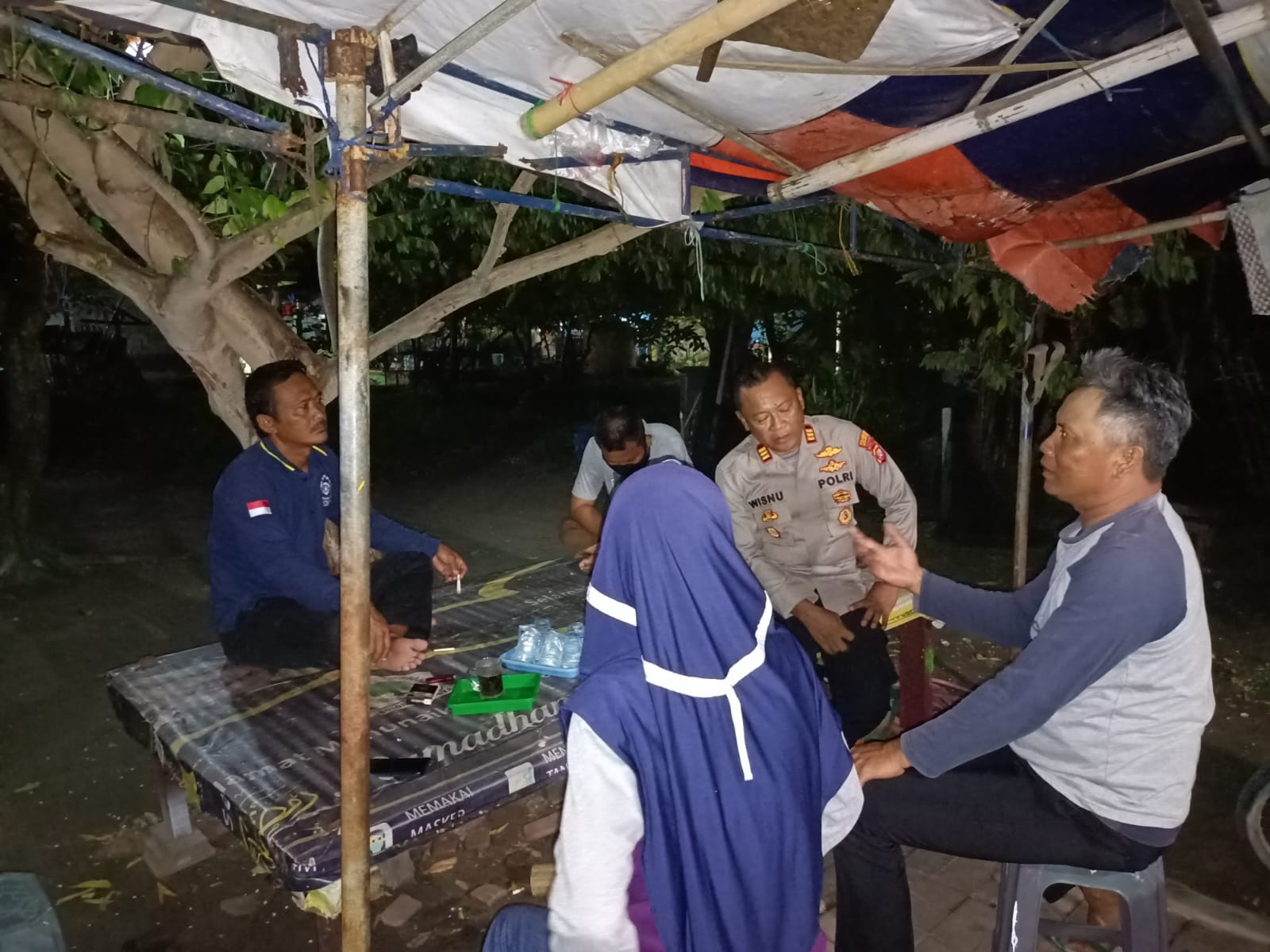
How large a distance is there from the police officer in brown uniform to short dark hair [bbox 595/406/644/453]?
0.71 metres

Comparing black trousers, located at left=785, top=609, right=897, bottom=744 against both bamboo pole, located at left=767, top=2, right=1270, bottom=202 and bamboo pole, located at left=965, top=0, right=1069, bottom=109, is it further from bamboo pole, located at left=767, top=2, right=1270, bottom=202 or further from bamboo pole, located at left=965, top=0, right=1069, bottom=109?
bamboo pole, located at left=965, top=0, right=1069, bottom=109

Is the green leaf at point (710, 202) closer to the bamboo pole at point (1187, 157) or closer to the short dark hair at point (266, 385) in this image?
the bamboo pole at point (1187, 157)

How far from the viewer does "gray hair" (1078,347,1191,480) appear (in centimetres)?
204

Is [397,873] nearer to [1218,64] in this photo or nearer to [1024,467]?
[1218,64]

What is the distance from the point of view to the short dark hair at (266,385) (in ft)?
11.0

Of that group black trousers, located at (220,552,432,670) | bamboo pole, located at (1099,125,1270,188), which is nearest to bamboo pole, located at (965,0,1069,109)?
bamboo pole, located at (1099,125,1270,188)

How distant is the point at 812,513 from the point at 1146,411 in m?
1.75

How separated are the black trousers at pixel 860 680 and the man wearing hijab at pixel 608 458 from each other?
1.23 metres

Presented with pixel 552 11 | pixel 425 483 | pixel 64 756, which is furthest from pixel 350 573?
pixel 425 483

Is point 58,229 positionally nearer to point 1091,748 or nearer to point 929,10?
point 929,10

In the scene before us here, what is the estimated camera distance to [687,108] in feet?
8.36

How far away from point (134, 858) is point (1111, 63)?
14.6ft

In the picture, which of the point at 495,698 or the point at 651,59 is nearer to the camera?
the point at 651,59

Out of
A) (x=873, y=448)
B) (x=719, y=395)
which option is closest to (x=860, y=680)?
(x=873, y=448)
